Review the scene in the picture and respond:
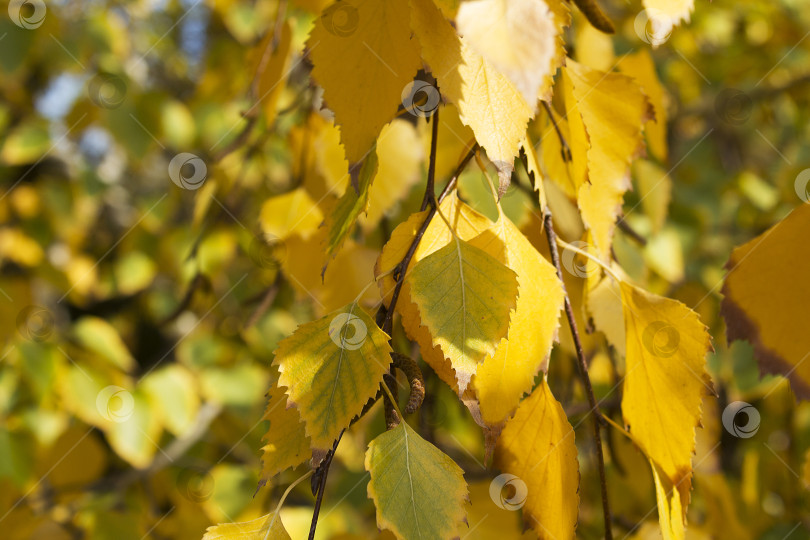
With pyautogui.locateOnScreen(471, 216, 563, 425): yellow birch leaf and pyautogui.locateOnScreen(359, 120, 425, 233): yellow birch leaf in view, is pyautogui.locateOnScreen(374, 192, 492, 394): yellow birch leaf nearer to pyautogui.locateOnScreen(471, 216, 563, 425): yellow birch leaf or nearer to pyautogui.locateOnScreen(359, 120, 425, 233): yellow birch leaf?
pyautogui.locateOnScreen(471, 216, 563, 425): yellow birch leaf

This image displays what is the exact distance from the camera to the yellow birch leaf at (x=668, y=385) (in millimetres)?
368

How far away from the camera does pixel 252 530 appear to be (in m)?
0.33

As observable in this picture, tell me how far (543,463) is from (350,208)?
18 centimetres

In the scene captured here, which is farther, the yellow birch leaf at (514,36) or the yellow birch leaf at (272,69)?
the yellow birch leaf at (272,69)

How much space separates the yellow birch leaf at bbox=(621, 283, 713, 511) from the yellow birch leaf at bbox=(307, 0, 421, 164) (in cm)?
20

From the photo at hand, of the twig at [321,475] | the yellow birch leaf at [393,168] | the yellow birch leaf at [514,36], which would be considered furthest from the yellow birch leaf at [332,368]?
the yellow birch leaf at [393,168]

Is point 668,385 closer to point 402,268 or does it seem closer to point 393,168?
point 402,268

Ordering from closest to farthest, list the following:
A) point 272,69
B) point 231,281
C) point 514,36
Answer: point 514,36 → point 272,69 → point 231,281

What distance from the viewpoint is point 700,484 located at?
0.91m

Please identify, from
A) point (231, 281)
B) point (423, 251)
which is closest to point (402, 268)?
point (423, 251)

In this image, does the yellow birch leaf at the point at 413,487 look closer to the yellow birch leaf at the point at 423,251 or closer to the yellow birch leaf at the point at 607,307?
the yellow birch leaf at the point at 423,251

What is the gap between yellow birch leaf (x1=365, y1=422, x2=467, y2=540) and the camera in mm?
301

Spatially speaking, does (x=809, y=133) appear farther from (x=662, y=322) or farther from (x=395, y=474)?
(x=395, y=474)

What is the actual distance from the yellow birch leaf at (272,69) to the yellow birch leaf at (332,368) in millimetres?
325
